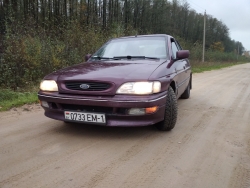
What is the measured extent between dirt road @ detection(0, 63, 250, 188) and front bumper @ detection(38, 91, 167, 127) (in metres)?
0.28

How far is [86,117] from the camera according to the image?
112 inches

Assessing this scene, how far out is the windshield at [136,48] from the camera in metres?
3.86

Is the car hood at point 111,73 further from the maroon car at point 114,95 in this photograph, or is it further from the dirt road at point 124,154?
the dirt road at point 124,154

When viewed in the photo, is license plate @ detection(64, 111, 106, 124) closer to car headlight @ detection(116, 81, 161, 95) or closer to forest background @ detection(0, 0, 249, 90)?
car headlight @ detection(116, 81, 161, 95)

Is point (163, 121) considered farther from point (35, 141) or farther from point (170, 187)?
point (35, 141)

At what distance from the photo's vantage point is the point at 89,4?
2719 centimetres

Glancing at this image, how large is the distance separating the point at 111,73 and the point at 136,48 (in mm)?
1216

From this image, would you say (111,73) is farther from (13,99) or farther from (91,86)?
Result: (13,99)

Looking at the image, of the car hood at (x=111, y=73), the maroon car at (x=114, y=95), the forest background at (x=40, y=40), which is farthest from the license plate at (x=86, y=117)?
the forest background at (x=40, y=40)

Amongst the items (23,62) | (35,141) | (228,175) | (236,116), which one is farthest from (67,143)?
(23,62)

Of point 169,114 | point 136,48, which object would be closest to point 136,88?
point 169,114

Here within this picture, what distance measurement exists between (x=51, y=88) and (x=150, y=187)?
183 cm

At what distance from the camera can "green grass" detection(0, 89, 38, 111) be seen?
187 inches

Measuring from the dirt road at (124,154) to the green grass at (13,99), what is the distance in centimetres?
91
